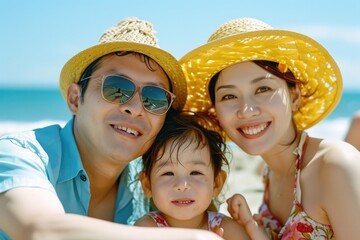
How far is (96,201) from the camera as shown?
4.26 m

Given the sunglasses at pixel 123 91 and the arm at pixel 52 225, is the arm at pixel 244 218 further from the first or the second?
the arm at pixel 52 225

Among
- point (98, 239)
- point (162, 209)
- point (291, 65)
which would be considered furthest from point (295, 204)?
point (98, 239)

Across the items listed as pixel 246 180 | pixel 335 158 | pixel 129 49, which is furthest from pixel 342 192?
pixel 246 180

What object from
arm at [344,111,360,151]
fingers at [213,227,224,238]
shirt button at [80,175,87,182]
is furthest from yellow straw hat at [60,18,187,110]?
arm at [344,111,360,151]

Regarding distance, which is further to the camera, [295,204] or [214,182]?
[214,182]

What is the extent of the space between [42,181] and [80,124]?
1128 millimetres

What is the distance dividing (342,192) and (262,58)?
129 centimetres

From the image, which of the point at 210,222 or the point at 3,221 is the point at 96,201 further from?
the point at 3,221

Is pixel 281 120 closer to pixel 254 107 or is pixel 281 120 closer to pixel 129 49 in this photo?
pixel 254 107

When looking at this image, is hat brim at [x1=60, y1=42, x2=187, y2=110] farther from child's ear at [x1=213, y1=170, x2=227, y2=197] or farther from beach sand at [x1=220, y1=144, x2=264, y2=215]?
beach sand at [x1=220, y1=144, x2=264, y2=215]

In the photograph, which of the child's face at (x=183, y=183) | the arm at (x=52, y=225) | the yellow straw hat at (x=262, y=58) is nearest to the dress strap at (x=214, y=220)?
the child's face at (x=183, y=183)

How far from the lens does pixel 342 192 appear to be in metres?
3.28

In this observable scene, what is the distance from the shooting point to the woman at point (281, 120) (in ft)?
11.1

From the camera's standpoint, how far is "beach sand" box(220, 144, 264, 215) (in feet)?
26.6
